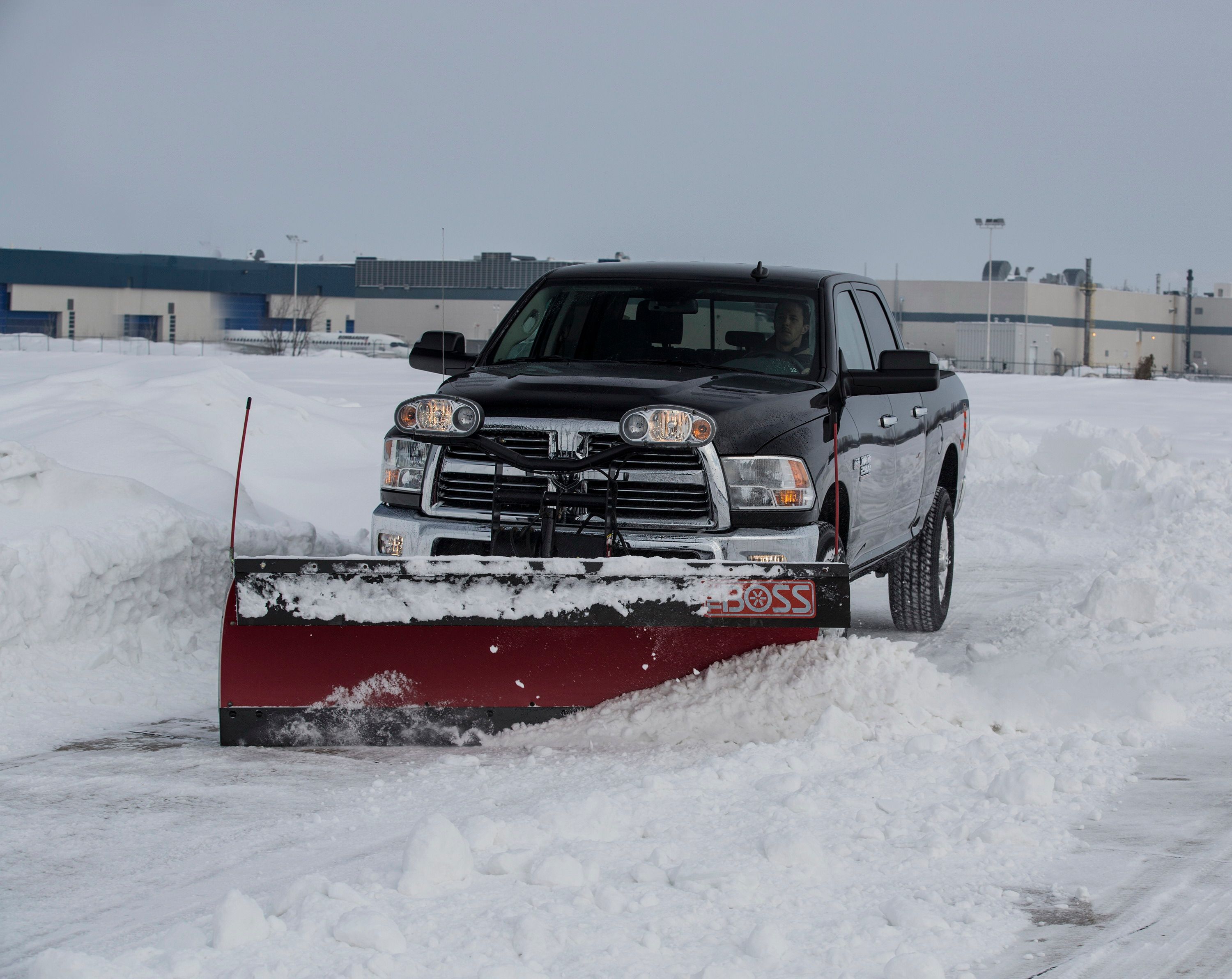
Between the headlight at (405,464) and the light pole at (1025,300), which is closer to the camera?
the headlight at (405,464)

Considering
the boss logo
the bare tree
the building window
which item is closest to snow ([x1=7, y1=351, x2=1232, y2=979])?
the boss logo

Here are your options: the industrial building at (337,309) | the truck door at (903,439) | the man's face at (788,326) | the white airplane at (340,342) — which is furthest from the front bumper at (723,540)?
the industrial building at (337,309)

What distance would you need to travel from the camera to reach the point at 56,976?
3.11 metres

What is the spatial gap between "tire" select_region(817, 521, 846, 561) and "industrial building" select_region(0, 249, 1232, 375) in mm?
54962

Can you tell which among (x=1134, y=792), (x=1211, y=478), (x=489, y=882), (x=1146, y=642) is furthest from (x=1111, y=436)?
(x=489, y=882)

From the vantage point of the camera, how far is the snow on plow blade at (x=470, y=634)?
192 inches

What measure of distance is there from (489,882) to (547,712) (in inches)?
62.1

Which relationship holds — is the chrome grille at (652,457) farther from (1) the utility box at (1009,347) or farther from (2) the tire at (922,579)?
(1) the utility box at (1009,347)

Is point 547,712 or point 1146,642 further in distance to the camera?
point 1146,642

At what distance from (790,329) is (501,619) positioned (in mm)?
2173

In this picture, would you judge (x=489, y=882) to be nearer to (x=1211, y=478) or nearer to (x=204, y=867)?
(x=204, y=867)

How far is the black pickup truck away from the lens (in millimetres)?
5270

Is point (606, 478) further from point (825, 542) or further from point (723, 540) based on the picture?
point (825, 542)

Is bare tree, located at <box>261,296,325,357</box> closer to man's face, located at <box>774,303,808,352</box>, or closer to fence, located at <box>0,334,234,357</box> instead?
fence, located at <box>0,334,234,357</box>
